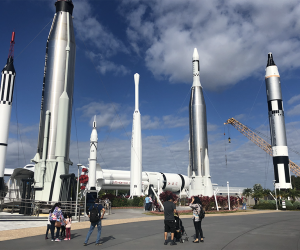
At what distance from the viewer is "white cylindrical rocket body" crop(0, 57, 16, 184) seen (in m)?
28.8

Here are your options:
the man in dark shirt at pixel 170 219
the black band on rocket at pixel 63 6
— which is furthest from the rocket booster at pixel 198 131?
the man in dark shirt at pixel 170 219

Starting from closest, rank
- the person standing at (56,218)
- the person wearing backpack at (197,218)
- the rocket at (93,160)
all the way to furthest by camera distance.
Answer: the person wearing backpack at (197,218)
the person standing at (56,218)
the rocket at (93,160)

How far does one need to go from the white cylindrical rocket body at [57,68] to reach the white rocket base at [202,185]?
18145 millimetres

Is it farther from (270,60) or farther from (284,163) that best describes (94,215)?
(270,60)

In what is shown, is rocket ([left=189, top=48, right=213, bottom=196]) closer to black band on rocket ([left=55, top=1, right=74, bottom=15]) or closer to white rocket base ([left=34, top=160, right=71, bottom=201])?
white rocket base ([left=34, top=160, right=71, bottom=201])

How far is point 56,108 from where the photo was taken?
22.0 m

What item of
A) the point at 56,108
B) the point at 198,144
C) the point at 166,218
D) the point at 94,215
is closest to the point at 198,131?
the point at 198,144

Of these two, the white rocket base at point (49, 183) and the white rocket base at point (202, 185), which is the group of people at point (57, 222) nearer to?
the white rocket base at point (49, 183)

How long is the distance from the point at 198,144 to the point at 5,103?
23553 mm

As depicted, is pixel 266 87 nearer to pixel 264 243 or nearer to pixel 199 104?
pixel 199 104

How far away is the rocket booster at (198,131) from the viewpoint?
34.2m

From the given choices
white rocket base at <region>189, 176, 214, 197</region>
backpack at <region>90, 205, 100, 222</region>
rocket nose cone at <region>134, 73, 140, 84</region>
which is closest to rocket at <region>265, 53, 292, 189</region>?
white rocket base at <region>189, 176, 214, 197</region>

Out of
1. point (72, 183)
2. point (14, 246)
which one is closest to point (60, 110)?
point (72, 183)

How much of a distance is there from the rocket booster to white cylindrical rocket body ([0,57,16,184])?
22.2 metres
